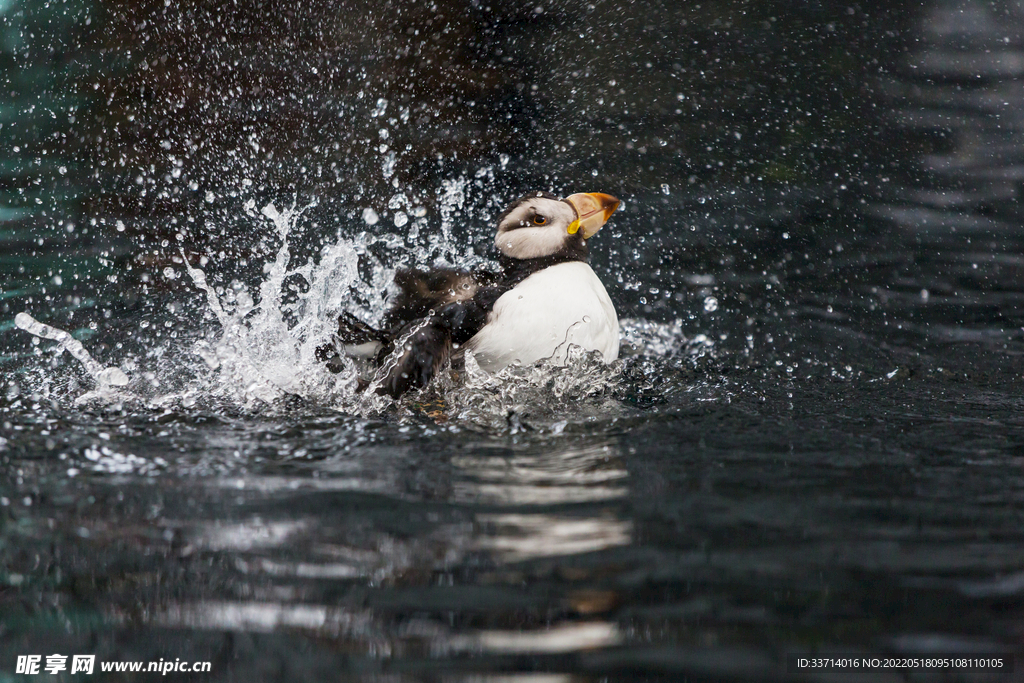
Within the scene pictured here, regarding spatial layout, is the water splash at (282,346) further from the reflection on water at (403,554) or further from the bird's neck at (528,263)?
the reflection on water at (403,554)

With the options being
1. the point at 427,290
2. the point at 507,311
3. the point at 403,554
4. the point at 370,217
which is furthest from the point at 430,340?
the point at 370,217

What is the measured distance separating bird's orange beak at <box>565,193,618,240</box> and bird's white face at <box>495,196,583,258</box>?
52 millimetres

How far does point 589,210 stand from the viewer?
3980 millimetres

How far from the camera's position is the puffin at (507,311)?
3.55m

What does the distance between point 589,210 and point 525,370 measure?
0.82 meters

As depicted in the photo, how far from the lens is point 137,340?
4.62 meters

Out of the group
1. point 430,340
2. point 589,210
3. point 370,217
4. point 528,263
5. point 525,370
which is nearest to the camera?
point 430,340

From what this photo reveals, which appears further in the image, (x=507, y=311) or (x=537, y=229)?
(x=537, y=229)

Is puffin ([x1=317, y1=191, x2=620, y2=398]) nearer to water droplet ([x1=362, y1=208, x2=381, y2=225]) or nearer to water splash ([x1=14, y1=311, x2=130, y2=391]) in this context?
water splash ([x1=14, y1=311, x2=130, y2=391])

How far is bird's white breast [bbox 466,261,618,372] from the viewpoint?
3.57 m

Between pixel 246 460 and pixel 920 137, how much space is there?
6382 mm

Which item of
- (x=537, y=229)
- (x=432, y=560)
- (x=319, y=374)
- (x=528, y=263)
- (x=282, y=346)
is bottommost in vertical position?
(x=432, y=560)

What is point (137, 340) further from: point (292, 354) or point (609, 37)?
point (609, 37)

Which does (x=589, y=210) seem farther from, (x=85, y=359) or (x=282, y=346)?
(x=85, y=359)
